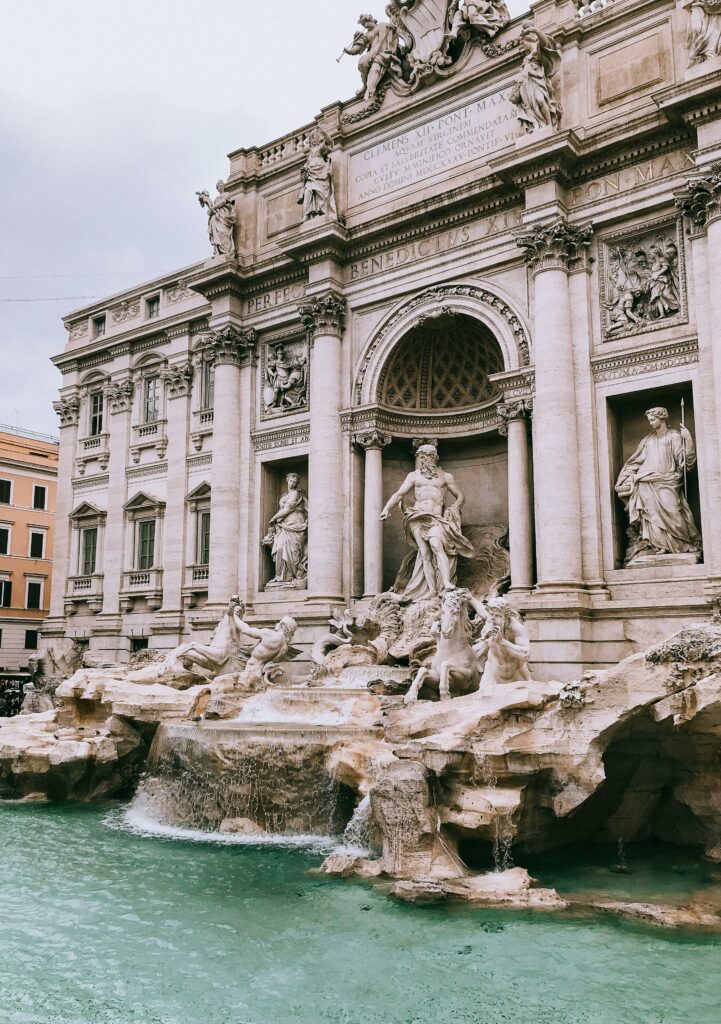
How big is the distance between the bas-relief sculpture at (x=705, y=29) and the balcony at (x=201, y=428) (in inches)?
554

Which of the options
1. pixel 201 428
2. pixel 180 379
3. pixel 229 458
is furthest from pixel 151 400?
pixel 229 458

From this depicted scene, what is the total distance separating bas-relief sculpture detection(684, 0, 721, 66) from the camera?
15.1 metres

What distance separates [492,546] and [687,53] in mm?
9966

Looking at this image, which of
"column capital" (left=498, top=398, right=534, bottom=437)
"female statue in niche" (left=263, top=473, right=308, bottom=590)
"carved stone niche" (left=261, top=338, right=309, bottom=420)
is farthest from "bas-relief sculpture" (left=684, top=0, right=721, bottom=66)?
"female statue in niche" (left=263, top=473, right=308, bottom=590)

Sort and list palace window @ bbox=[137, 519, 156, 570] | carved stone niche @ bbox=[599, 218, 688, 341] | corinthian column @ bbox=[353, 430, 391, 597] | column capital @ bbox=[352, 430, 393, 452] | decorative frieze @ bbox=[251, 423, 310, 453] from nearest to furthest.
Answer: carved stone niche @ bbox=[599, 218, 688, 341] < corinthian column @ bbox=[353, 430, 391, 597] < column capital @ bbox=[352, 430, 393, 452] < decorative frieze @ bbox=[251, 423, 310, 453] < palace window @ bbox=[137, 519, 156, 570]

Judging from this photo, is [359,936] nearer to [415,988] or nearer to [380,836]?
[415,988]

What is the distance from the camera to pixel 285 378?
21.6 m

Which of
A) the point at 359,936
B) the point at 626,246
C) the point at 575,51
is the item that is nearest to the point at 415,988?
the point at 359,936

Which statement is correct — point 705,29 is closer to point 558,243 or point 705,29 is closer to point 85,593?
point 558,243

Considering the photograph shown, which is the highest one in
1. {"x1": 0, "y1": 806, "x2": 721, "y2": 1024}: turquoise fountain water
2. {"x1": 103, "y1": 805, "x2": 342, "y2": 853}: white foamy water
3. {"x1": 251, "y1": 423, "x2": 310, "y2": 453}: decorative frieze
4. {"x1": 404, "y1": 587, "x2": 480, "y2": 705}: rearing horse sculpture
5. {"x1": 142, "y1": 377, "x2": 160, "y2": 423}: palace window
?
{"x1": 142, "y1": 377, "x2": 160, "y2": 423}: palace window

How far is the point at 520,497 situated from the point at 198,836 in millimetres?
8713

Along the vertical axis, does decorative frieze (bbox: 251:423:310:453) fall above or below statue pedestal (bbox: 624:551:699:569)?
above

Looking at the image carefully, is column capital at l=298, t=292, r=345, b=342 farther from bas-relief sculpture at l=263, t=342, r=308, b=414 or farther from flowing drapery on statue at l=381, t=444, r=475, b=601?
flowing drapery on statue at l=381, t=444, r=475, b=601

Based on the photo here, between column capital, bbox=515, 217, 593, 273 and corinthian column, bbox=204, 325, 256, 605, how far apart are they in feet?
26.6
